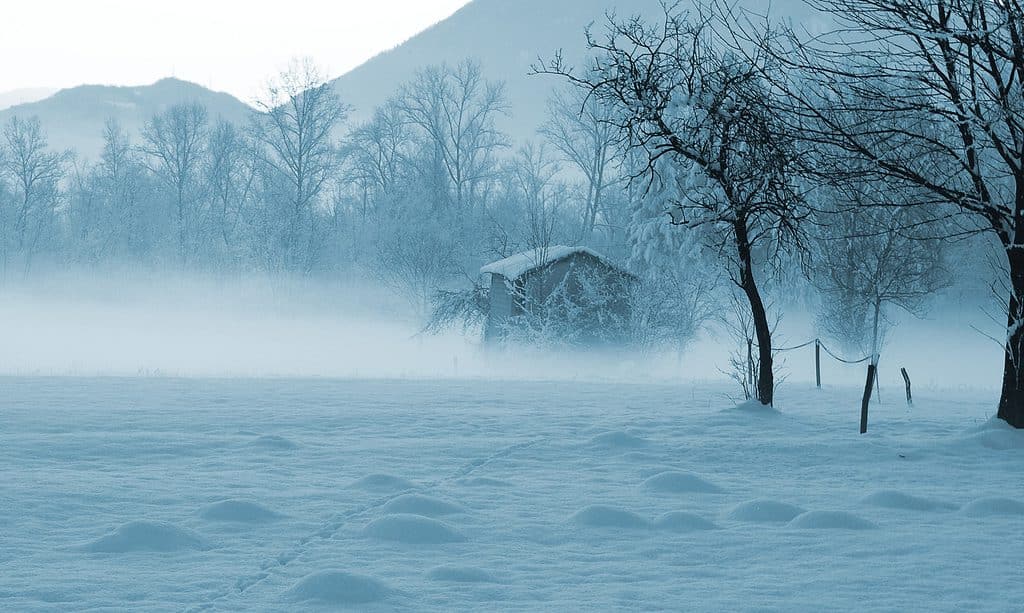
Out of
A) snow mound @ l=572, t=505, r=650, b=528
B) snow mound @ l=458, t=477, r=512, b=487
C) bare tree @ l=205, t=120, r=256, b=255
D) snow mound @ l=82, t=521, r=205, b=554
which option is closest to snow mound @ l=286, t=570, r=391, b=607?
snow mound @ l=82, t=521, r=205, b=554

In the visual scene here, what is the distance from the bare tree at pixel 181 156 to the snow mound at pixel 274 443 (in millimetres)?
46019

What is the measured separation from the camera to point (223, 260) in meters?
52.5

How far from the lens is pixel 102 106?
136875mm

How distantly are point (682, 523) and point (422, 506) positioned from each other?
1801mm

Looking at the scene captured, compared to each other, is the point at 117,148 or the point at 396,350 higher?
the point at 117,148

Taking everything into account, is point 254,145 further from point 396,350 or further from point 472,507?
point 472,507

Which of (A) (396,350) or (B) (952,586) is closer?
(B) (952,586)

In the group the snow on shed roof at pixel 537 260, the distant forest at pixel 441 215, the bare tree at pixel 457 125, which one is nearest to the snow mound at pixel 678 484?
the distant forest at pixel 441 215

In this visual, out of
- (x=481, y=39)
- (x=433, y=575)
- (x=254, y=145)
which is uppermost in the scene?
(x=481, y=39)

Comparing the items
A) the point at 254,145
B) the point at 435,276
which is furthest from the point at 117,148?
the point at 435,276

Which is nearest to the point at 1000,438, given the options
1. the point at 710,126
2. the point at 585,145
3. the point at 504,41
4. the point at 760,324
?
the point at 760,324

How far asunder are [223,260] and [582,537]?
4874 centimetres

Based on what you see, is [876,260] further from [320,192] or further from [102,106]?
[102,106]

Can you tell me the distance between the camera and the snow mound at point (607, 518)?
6738 mm
